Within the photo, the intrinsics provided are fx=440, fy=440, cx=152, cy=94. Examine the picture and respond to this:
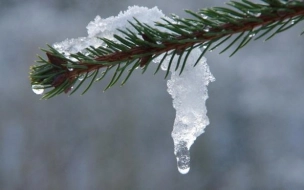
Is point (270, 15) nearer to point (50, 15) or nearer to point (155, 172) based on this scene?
point (155, 172)

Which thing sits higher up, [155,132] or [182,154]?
[155,132]

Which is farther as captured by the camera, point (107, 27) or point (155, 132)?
point (155, 132)

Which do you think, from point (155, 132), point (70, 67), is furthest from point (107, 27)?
point (155, 132)

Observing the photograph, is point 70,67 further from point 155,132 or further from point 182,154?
point 155,132

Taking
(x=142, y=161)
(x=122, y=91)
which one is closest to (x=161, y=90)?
(x=122, y=91)

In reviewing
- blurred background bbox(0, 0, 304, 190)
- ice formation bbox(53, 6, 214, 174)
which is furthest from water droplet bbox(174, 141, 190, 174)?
blurred background bbox(0, 0, 304, 190)

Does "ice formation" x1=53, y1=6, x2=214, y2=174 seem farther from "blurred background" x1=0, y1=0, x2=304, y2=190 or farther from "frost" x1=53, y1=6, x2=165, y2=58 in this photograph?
"blurred background" x1=0, y1=0, x2=304, y2=190

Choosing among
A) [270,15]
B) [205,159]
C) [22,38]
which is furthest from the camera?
[22,38]
